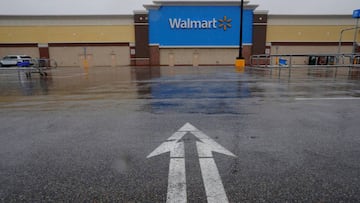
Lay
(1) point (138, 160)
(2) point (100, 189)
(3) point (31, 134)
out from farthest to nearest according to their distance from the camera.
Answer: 1. (3) point (31, 134)
2. (1) point (138, 160)
3. (2) point (100, 189)

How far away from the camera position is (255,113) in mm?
A: 5094

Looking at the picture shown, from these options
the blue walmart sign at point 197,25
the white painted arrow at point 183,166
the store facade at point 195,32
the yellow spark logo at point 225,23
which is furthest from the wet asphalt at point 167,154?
the yellow spark logo at point 225,23

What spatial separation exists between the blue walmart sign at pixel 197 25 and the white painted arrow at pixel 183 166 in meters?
31.6

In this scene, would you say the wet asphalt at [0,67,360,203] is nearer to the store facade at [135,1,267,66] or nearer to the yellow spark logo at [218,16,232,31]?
the store facade at [135,1,267,66]

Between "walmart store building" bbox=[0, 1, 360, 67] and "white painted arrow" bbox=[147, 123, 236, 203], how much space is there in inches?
1243

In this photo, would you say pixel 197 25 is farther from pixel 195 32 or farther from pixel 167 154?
pixel 167 154

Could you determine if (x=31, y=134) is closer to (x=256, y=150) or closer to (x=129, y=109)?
(x=129, y=109)

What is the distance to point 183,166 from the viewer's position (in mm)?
2695

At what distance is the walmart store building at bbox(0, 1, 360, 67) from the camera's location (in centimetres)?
3347

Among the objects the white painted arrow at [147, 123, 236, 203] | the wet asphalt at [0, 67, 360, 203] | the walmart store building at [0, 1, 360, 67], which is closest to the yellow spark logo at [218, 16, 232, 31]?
the walmart store building at [0, 1, 360, 67]

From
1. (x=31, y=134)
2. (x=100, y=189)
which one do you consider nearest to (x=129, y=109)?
(x=31, y=134)

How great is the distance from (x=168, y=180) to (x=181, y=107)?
3.46 m

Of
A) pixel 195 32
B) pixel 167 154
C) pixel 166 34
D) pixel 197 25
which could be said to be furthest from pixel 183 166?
pixel 197 25

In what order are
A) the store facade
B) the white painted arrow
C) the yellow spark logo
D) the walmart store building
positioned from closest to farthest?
the white painted arrow
the store facade
the walmart store building
the yellow spark logo
